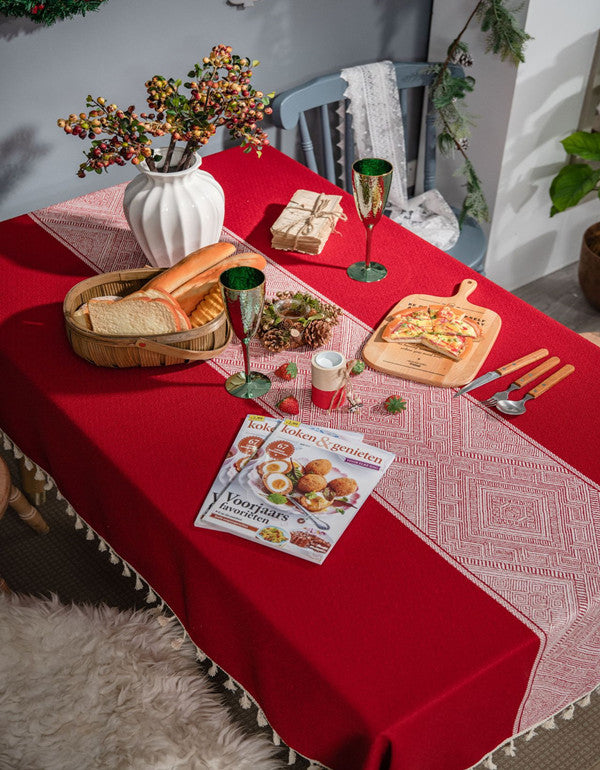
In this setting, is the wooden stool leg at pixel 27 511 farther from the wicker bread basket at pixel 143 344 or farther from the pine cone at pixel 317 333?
the pine cone at pixel 317 333

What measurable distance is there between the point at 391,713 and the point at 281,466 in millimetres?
456

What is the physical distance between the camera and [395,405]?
1439 millimetres

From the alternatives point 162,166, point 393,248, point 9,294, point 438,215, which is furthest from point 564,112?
point 9,294

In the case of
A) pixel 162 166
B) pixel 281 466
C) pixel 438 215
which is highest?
pixel 162 166

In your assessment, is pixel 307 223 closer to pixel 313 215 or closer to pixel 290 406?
pixel 313 215

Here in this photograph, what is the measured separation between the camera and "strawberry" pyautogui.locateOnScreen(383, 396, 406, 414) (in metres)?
1.44

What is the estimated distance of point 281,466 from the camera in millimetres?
1349

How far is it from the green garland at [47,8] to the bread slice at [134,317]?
942mm

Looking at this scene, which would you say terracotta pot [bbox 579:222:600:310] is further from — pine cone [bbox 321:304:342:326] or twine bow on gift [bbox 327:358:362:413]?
twine bow on gift [bbox 327:358:362:413]

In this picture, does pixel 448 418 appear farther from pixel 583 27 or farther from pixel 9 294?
pixel 583 27

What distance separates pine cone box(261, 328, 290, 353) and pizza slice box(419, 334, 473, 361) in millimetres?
267

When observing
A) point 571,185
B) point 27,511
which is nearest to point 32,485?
point 27,511

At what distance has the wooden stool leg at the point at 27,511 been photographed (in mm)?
2025

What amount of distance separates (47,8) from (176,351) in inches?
43.8
